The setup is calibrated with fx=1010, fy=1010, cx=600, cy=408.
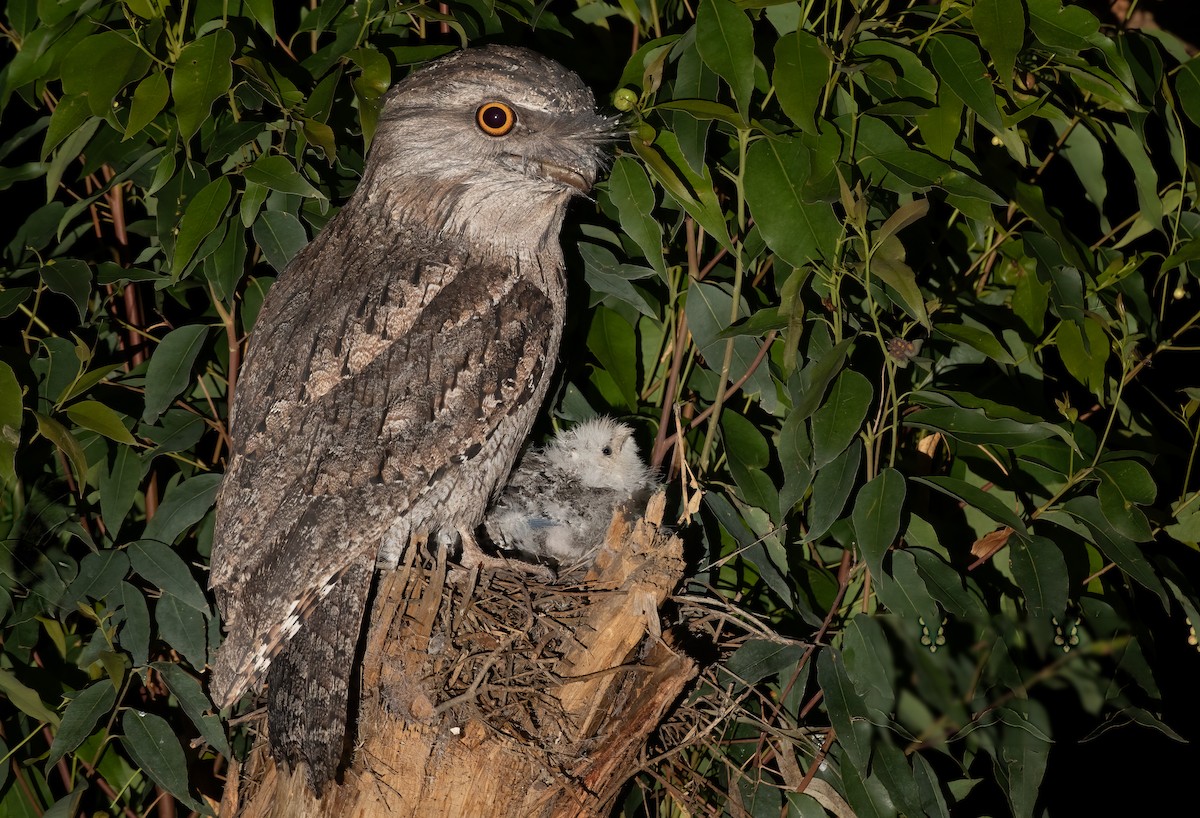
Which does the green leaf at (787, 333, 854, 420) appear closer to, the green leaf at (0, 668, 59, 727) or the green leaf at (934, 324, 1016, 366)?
the green leaf at (934, 324, 1016, 366)

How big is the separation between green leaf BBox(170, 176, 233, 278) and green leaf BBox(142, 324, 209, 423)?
171mm

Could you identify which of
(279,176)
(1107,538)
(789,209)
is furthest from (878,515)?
(279,176)

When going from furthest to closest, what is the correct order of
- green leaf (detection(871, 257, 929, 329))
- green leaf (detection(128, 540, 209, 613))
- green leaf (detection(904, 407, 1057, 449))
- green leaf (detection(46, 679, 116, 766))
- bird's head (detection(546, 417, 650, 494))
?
bird's head (detection(546, 417, 650, 494)) → green leaf (detection(128, 540, 209, 613)) → green leaf (detection(46, 679, 116, 766)) → green leaf (detection(904, 407, 1057, 449)) → green leaf (detection(871, 257, 929, 329))

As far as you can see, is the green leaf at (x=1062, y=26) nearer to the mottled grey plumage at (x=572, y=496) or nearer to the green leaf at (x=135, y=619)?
the mottled grey plumage at (x=572, y=496)

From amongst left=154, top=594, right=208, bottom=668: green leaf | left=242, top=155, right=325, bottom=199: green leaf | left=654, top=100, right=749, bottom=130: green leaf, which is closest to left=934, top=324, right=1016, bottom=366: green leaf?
left=654, top=100, right=749, bottom=130: green leaf

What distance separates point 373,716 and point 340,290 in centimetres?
78

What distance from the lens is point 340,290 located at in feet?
6.22

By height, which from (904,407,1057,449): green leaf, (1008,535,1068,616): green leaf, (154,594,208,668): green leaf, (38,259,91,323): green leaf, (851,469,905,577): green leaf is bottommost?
(154,594,208,668): green leaf

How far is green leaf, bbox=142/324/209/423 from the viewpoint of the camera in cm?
192

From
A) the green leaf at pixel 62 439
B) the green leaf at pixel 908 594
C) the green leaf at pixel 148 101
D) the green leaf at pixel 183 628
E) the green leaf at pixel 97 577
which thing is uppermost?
the green leaf at pixel 148 101

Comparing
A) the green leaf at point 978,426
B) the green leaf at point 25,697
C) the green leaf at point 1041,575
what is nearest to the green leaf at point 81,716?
the green leaf at point 25,697

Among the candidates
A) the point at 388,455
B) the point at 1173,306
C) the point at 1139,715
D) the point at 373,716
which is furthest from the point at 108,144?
the point at 1173,306

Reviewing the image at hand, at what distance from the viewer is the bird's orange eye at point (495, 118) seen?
1.83 meters

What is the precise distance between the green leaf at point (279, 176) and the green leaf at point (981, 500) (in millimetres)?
1199
